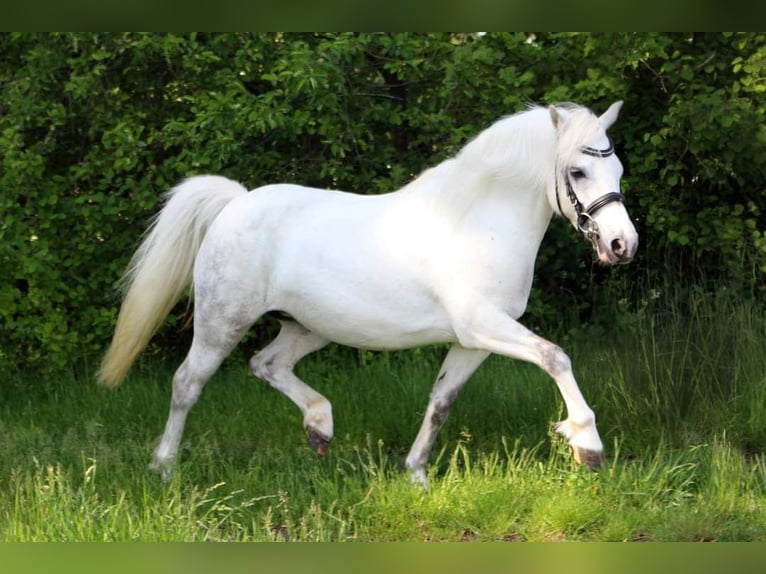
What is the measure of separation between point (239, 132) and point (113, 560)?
4464 mm

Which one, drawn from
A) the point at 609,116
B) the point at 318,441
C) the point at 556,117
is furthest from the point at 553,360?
the point at 318,441

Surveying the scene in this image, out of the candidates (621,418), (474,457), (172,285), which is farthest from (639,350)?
(172,285)

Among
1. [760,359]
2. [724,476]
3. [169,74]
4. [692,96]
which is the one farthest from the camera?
[169,74]

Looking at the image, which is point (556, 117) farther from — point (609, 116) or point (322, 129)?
point (322, 129)

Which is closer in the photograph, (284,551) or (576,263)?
(284,551)

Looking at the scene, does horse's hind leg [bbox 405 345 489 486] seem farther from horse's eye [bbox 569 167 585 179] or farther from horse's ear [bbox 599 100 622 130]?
horse's ear [bbox 599 100 622 130]

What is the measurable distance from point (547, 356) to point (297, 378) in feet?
5.48

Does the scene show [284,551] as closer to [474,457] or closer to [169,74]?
[474,457]

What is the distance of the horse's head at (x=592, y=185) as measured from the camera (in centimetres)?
448

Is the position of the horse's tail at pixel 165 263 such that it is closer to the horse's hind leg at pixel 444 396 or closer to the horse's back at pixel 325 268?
the horse's back at pixel 325 268

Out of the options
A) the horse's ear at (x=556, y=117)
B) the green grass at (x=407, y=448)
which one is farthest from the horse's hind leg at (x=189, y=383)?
the horse's ear at (x=556, y=117)

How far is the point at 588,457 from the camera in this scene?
4.53 m

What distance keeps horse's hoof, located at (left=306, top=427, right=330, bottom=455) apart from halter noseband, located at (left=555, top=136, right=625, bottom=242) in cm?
180

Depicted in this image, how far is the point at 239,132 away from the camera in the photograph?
7352 millimetres
